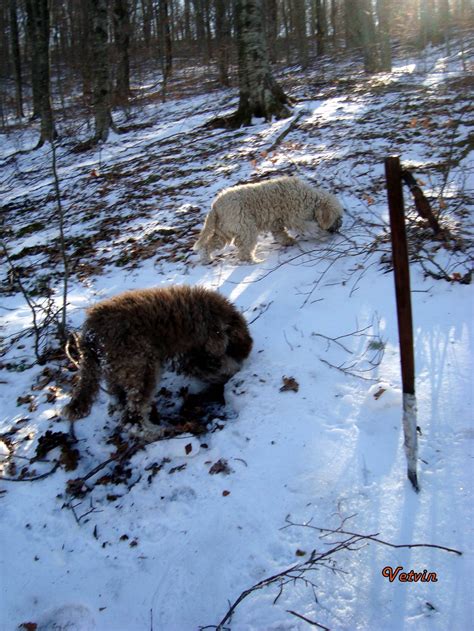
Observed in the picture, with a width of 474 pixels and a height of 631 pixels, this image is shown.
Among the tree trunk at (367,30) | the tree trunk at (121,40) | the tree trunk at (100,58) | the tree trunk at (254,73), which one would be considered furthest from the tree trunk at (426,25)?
the tree trunk at (100,58)

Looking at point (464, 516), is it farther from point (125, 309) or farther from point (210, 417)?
point (125, 309)

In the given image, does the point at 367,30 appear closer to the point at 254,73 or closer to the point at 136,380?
the point at 254,73

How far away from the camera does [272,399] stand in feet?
12.2

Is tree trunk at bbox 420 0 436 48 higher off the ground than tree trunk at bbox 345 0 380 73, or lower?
higher

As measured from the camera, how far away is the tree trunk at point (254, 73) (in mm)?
11930

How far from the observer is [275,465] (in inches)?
122

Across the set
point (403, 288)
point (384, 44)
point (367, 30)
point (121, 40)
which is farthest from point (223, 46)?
point (403, 288)

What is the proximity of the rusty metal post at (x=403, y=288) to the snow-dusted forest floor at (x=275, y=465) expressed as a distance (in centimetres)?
49

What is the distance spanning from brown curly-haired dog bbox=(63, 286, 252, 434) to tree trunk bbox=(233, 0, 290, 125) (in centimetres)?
1056

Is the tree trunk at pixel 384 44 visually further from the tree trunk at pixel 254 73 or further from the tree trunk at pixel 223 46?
the tree trunk at pixel 223 46

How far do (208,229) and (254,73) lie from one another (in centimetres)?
827

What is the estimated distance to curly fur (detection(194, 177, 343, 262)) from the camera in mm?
6219

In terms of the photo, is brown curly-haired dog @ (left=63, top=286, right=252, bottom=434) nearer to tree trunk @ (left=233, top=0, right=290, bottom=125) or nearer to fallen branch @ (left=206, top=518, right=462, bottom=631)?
fallen branch @ (left=206, top=518, right=462, bottom=631)

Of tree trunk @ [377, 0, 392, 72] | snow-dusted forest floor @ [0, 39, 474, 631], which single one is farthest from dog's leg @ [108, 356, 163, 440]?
tree trunk @ [377, 0, 392, 72]
